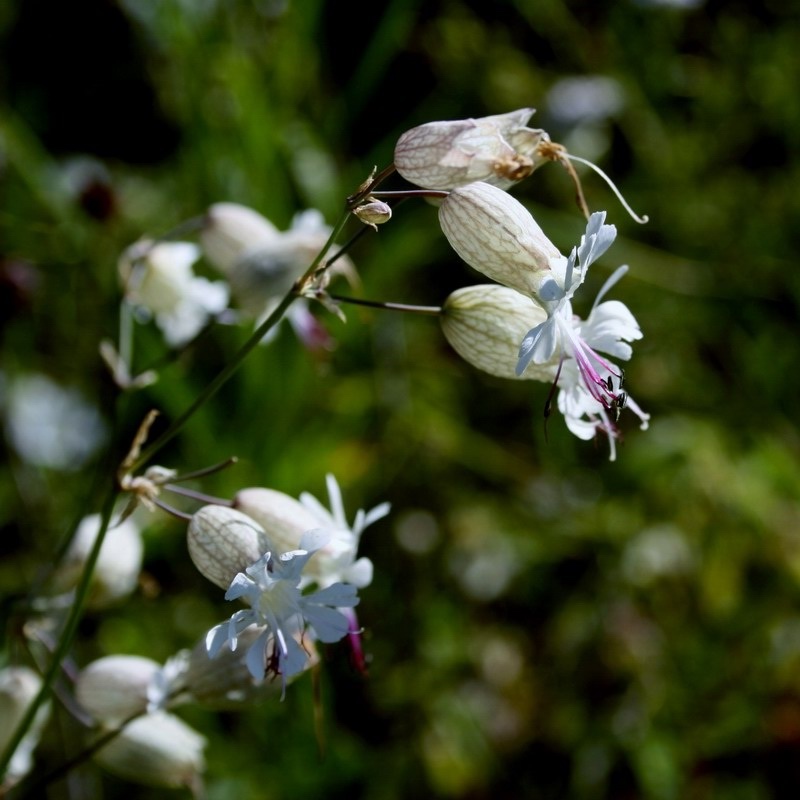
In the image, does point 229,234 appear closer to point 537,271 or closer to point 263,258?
point 263,258

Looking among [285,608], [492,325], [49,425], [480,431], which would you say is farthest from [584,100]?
[285,608]

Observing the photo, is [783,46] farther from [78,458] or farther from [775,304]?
[78,458]

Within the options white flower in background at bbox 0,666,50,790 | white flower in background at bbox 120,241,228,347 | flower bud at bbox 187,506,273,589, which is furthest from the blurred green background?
flower bud at bbox 187,506,273,589

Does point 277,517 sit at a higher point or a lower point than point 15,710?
higher

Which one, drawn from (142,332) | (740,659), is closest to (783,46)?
(740,659)

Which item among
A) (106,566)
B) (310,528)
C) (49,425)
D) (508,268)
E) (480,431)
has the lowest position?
(480,431)

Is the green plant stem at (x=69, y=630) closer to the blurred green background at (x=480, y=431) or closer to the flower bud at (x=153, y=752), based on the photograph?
the flower bud at (x=153, y=752)

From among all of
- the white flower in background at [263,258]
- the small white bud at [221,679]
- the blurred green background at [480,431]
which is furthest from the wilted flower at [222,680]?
the blurred green background at [480,431]
